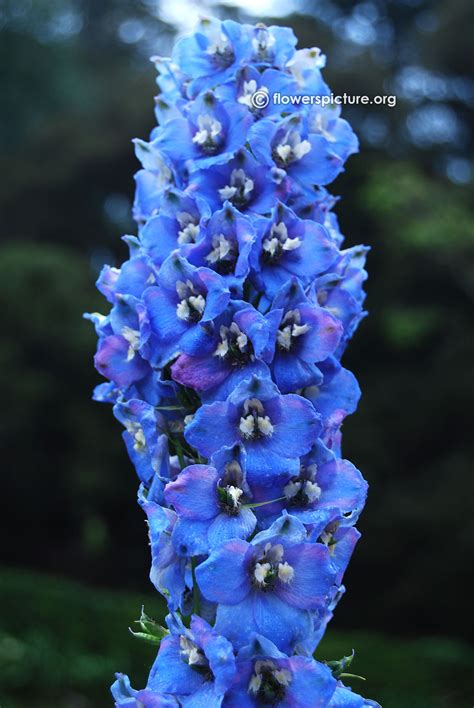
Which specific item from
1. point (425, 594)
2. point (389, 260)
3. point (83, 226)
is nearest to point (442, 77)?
point (389, 260)

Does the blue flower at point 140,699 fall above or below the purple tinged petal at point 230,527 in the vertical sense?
below

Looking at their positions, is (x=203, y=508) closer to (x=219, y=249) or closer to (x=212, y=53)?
(x=219, y=249)

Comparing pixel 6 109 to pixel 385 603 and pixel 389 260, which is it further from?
pixel 385 603

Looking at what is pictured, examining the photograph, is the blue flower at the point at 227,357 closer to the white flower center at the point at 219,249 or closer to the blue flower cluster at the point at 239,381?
the blue flower cluster at the point at 239,381

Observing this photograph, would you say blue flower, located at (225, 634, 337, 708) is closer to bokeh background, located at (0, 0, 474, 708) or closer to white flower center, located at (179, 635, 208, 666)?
white flower center, located at (179, 635, 208, 666)

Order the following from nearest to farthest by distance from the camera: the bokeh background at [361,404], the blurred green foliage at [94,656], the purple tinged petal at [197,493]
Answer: the purple tinged petal at [197,493], the blurred green foliage at [94,656], the bokeh background at [361,404]

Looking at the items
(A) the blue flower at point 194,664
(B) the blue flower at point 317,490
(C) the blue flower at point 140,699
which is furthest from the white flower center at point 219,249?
(C) the blue flower at point 140,699
